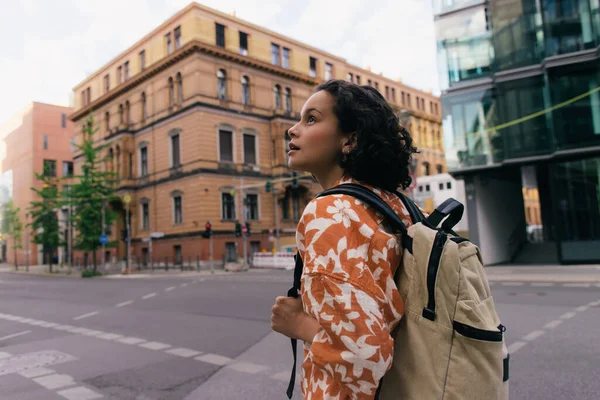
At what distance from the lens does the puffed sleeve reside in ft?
4.07

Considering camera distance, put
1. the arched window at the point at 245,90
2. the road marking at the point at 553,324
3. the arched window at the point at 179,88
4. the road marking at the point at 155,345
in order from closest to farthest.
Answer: the road marking at the point at 155,345 → the road marking at the point at 553,324 → the arched window at the point at 179,88 → the arched window at the point at 245,90

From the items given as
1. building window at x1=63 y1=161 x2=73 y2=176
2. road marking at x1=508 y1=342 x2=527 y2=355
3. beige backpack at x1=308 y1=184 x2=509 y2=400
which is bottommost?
road marking at x1=508 y1=342 x2=527 y2=355

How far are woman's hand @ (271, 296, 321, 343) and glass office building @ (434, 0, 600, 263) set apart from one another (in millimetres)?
21729

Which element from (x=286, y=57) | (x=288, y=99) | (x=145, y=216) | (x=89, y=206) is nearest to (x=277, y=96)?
(x=288, y=99)

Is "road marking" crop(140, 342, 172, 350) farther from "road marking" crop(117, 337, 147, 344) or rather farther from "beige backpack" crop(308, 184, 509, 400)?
"beige backpack" crop(308, 184, 509, 400)

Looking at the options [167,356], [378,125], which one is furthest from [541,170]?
[378,125]

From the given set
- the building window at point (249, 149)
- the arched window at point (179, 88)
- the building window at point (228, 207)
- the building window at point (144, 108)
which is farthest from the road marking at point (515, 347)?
the building window at point (144, 108)

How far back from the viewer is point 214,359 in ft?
19.4

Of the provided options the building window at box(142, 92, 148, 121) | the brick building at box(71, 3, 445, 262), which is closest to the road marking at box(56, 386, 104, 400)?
the brick building at box(71, 3, 445, 262)

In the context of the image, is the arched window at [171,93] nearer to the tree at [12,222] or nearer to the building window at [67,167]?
the building window at [67,167]

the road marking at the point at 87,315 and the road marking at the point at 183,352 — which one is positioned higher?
the road marking at the point at 183,352

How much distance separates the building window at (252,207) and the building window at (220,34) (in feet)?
40.2

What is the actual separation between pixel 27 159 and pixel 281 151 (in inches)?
1724

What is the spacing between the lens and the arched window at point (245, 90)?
37.8m
